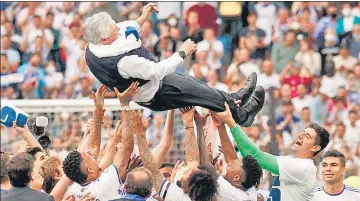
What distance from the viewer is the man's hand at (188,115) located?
41.0 feet

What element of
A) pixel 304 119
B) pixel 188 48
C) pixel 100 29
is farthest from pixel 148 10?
pixel 304 119

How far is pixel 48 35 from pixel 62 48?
487 mm

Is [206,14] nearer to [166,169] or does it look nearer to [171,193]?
[166,169]

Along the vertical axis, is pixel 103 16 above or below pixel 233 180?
above

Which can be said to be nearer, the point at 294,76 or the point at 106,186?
the point at 106,186

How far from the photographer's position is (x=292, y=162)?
40.6ft

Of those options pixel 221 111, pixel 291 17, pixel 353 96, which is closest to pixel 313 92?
pixel 353 96

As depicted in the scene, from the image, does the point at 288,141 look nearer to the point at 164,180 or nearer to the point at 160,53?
the point at 160,53

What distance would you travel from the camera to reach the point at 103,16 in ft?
39.8

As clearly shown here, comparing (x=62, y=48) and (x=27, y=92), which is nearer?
(x=27, y=92)

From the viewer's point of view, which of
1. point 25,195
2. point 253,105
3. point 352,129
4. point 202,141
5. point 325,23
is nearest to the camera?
point 25,195

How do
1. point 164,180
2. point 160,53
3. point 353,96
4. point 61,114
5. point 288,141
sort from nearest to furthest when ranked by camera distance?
point 164,180, point 61,114, point 288,141, point 353,96, point 160,53

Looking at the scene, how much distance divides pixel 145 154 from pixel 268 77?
8.57 metres

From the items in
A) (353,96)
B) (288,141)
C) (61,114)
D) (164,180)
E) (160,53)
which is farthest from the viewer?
(160,53)
